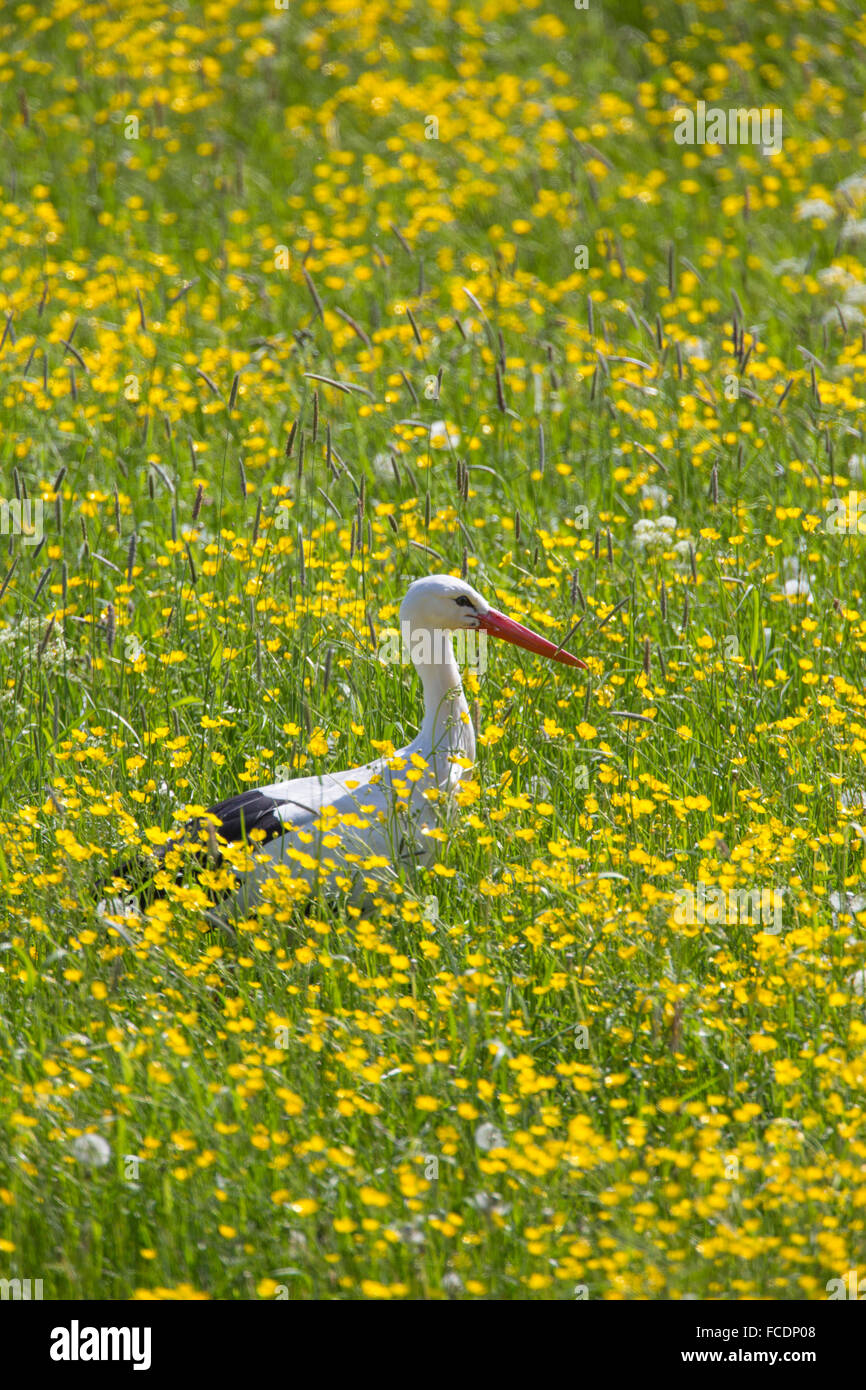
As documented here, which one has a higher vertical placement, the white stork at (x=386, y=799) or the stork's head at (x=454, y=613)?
the stork's head at (x=454, y=613)

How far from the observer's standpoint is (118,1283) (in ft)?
10.5

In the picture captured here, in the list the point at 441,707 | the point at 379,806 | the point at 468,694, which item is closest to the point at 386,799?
the point at 379,806

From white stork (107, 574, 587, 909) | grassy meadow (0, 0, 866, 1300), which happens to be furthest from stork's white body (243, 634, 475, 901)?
grassy meadow (0, 0, 866, 1300)

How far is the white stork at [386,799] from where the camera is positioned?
13.6 ft

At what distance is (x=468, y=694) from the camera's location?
5137 millimetres

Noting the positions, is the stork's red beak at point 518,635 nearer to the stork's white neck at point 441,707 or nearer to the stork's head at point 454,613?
the stork's head at point 454,613

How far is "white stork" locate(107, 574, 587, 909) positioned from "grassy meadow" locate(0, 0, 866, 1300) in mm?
128

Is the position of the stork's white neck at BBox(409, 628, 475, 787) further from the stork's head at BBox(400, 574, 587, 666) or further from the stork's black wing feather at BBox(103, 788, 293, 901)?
the stork's black wing feather at BBox(103, 788, 293, 901)

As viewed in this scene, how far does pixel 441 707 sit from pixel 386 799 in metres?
0.42

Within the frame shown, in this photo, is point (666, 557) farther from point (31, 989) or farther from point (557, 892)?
point (31, 989)

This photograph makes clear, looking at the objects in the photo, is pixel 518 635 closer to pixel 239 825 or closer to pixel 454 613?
pixel 454 613

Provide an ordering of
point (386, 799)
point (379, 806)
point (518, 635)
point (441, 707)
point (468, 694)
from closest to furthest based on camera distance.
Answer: point (386, 799), point (379, 806), point (441, 707), point (518, 635), point (468, 694)

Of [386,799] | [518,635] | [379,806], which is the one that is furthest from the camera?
[518,635]

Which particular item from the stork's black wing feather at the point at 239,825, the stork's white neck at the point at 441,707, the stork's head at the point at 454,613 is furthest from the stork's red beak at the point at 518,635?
the stork's black wing feather at the point at 239,825
